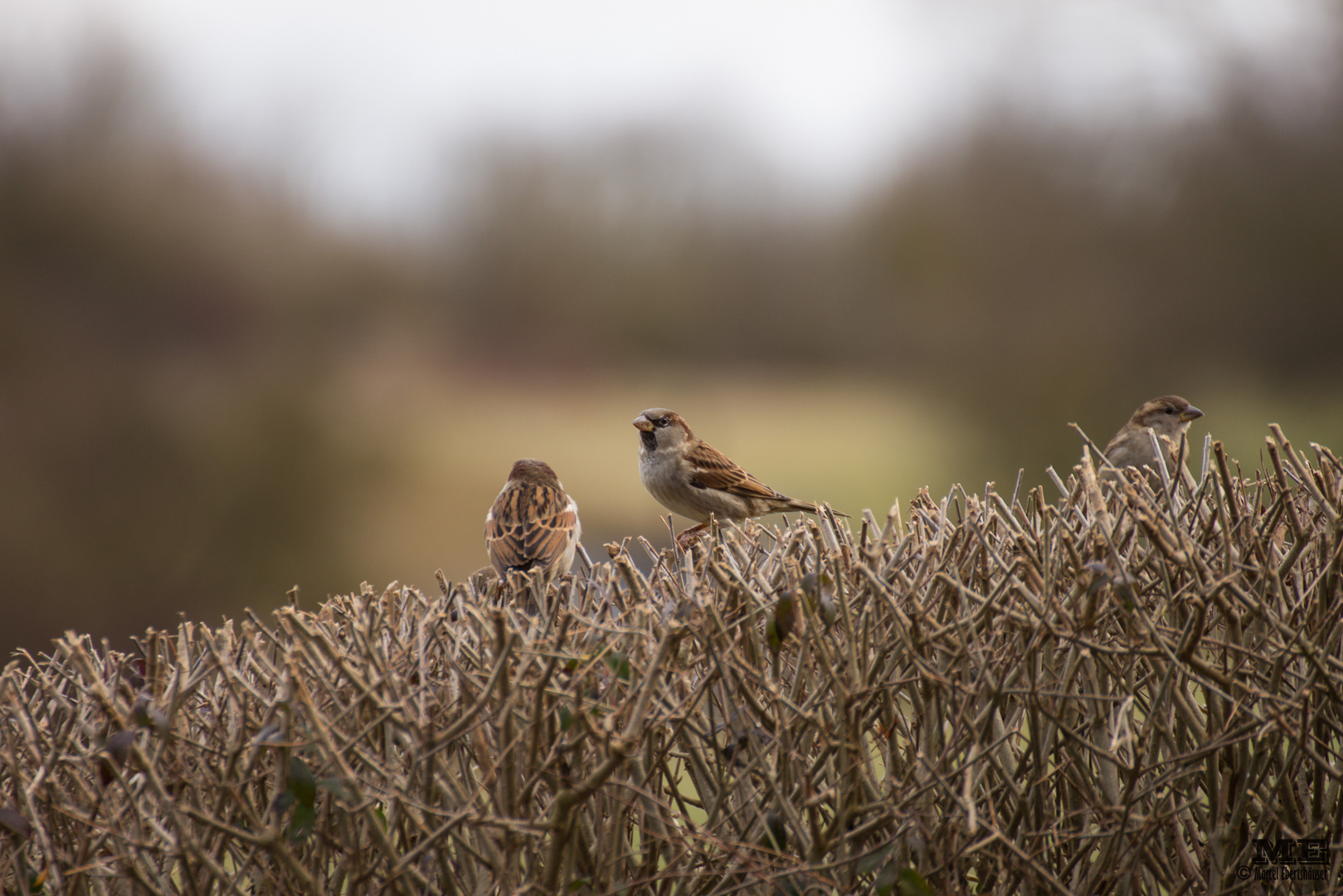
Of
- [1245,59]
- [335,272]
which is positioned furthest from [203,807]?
[1245,59]

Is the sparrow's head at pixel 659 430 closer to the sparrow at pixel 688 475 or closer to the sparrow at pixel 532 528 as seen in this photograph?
the sparrow at pixel 688 475

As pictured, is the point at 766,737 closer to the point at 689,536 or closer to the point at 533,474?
the point at 689,536

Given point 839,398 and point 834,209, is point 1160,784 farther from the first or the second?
point 834,209

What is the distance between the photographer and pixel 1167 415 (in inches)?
168

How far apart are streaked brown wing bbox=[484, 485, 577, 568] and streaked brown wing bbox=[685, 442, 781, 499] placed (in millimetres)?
727

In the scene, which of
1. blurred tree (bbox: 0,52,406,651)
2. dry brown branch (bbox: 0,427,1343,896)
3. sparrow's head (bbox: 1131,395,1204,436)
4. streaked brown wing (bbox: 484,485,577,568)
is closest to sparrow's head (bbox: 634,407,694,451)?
streaked brown wing (bbox: 484,485,577,568)

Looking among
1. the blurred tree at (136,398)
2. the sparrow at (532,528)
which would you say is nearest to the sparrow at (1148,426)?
the sparrow at (532,528)

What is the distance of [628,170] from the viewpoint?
16.0 metres

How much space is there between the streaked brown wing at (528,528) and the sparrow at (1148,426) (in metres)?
2.20

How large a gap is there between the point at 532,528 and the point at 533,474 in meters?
0.54

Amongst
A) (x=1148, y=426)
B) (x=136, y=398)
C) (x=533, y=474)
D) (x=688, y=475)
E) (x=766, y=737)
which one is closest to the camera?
(x=766, y=737)

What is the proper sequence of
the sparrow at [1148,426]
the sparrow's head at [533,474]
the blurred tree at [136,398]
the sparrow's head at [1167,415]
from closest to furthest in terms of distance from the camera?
1. the sparrow's head at [533,474]
2. the sparrow at [1148,426]
3. the sparrow's head at [1167,415]
4. the blurred tree at [136,398]

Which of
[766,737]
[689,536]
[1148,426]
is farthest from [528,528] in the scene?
[1148,426]

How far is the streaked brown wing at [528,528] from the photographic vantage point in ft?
10.3
